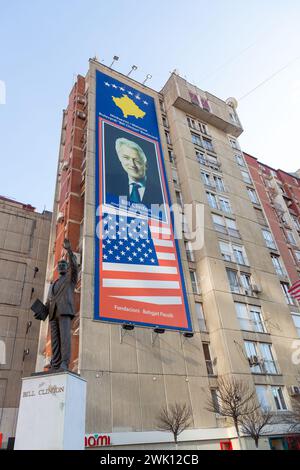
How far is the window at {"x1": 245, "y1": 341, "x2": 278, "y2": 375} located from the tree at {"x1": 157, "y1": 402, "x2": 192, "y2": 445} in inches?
251

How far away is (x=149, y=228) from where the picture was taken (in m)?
27.4

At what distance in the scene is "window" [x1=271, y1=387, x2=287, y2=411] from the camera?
2375cm

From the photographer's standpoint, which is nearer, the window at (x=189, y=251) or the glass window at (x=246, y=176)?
the window at (x=189, y=251)

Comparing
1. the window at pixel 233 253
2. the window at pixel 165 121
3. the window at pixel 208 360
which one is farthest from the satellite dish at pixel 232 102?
the window at pixel 208 360

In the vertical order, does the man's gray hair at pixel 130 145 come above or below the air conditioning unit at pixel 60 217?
above

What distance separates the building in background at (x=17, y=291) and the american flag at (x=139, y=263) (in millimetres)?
11054

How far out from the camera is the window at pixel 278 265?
3444cm

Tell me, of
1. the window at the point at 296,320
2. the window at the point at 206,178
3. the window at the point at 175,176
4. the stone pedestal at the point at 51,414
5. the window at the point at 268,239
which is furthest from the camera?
the window at the point at 268,239

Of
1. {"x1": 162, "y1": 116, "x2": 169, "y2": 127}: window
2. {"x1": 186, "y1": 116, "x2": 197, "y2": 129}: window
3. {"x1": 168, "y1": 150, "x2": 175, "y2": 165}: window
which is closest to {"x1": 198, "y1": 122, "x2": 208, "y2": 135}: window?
{"x1": 186, "y1": 116, "x2": 197, "y2": 129}: window

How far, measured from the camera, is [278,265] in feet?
115

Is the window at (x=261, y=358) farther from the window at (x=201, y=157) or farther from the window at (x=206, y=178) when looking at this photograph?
the window at (x=201, y=157)

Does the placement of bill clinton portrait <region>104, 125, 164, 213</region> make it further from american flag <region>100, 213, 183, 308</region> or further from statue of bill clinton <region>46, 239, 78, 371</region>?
statue of bill clinton <region>46, 239, 78, 371</region>

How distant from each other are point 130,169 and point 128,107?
8995 millimetres
